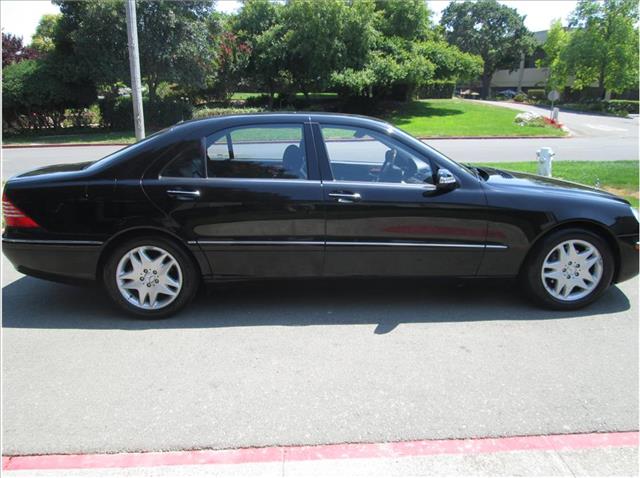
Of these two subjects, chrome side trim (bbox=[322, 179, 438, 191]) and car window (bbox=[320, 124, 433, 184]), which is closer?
chrome side trim (bbox=[322, 179, 438, 191])

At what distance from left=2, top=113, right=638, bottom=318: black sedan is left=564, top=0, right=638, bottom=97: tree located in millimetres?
54066

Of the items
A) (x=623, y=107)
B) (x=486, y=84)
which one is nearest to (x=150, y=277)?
(x=623, y=107)

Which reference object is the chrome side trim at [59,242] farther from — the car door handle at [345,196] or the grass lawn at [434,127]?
the grass lawn at [434,127]

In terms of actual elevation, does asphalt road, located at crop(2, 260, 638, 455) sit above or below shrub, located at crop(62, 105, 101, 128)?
above

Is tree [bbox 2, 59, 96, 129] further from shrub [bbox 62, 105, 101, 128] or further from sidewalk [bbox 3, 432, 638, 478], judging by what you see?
sidewalk [bbox 3, 432, 638, 478]

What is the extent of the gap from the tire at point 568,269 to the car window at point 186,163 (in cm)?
283

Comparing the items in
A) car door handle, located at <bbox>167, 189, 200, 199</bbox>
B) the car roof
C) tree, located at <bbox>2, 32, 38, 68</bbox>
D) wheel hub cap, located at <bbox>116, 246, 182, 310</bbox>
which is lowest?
wheel hub cap, located at <bbox>116, 246, 182, 310</bbox>

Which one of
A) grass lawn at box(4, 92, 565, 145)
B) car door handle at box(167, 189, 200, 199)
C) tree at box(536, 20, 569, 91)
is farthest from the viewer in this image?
tree at box(536, 20, 569, 91)

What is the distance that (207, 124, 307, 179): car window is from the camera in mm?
4008

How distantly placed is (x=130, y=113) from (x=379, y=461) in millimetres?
26804

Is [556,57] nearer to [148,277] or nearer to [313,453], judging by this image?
[148,277]

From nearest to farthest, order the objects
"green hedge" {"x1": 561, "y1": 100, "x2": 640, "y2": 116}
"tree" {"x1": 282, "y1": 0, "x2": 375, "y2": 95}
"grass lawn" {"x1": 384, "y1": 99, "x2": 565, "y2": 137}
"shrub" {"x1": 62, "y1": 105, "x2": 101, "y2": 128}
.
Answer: "grass lawn" {"x1": 384, "y1": 99, "x2": 565, "y2": 137} → "shrub" {"x1": 62, "y1": 105, "x2": 101, "y2": 128} → "tree" {"x1": 282, "y1": 0, "x2": 375, "y2": 95} → "green hedge" {"x1": 561, "y1": 100, "x2": 640, "y2": 116}

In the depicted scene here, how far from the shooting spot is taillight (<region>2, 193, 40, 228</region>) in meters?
3.94

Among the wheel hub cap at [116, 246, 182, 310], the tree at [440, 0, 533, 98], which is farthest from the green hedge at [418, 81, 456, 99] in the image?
the wheel hub cap at [116, 246, 182, 310]
